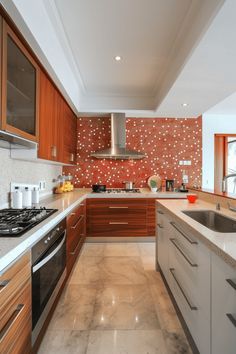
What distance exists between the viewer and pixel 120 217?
11.7ft

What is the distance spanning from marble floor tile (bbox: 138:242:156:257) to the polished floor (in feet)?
1.15

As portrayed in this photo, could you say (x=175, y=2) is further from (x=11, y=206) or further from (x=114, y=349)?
(x=114, y=349)

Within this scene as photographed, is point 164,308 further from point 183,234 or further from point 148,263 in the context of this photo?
point 148,263

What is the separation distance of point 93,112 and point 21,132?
2.39 metres

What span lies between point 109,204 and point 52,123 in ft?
5.48

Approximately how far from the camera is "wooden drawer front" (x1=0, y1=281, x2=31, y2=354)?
2.85ft

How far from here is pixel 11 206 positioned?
6.49 feet

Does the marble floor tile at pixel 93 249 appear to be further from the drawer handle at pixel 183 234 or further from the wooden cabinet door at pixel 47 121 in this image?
the drawer handle at pixel 183 234

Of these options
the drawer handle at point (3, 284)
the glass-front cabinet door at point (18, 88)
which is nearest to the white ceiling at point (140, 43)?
the glass-front cabinet door at point (18, 88)

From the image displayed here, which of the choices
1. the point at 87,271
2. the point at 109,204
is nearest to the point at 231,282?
the point at 87,271

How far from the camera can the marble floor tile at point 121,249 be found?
307cm

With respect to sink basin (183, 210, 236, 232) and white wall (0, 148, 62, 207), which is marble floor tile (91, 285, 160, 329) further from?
white wall (0, 148, 62, 207)

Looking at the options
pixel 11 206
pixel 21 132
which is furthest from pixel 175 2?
pixel 11 206

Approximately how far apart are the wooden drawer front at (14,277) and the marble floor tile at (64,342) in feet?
2.21
